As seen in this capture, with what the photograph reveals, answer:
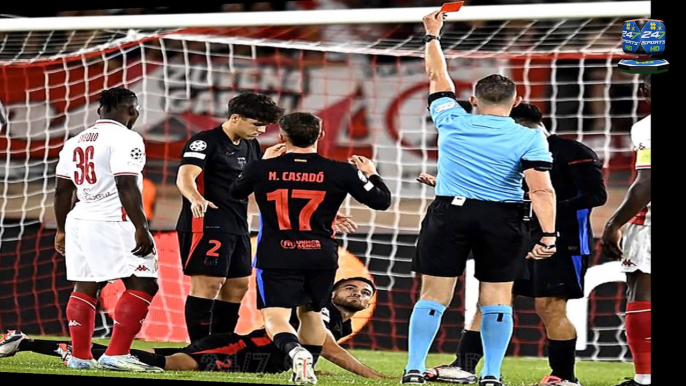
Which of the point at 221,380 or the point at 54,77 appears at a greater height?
the point at 54,77

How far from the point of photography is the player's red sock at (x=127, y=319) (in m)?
6.95

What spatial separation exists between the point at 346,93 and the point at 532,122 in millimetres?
3326

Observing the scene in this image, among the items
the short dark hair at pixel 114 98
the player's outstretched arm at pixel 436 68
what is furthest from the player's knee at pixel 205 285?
the player's outstretched arm at pixel 436 68

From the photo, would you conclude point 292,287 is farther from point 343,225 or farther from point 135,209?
point 135,209

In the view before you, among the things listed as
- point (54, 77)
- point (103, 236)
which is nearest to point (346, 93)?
point (54, 77)

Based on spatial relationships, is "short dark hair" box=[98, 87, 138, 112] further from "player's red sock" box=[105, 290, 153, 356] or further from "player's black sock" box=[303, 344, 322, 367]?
"player's black sock" box=[303, 344, 322, 367]

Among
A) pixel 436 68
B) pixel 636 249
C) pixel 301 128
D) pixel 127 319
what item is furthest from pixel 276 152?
pixel 636 249

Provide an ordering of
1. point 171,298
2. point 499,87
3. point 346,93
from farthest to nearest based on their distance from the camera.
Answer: point 346,93
point 171,298
point 499,87

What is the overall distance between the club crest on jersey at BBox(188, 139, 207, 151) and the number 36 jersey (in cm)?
29

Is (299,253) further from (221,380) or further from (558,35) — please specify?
(558,35)

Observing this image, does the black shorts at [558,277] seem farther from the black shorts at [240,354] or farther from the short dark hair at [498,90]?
the black shorts at [240,354]

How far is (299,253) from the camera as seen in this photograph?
6.41m

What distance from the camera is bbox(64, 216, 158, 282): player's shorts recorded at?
6988 mm

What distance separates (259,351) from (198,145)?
131 centimetres
